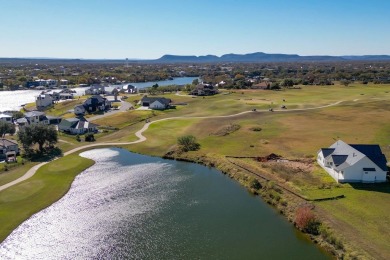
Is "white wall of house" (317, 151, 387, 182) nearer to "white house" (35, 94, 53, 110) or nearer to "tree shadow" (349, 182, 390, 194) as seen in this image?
"tree shadow" (349, 182, 390, 194)

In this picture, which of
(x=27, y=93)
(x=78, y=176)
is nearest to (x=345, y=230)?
(x=78, y=176)

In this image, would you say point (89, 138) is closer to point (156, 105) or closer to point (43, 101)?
point (156, 105)

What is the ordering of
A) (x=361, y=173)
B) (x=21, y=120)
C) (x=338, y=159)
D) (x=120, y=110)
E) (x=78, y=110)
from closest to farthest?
(x=361, y=173)
(x=338, y=159)
(x=21, y=120)
(x=78, y=110)
(x=120, y=110)

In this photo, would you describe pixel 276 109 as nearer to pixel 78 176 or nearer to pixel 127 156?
pixel 127 156

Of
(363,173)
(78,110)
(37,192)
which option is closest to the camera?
(37,192)

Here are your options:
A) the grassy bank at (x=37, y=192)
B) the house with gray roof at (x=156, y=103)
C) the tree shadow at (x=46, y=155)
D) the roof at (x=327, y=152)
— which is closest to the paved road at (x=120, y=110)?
the house with gray roof at (x=156, y=103)

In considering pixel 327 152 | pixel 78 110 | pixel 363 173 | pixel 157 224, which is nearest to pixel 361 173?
pixel 363 173

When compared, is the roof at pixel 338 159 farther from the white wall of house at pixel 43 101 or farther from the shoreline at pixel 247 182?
the white wall of house at pixel 43 101

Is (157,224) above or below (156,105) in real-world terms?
below
